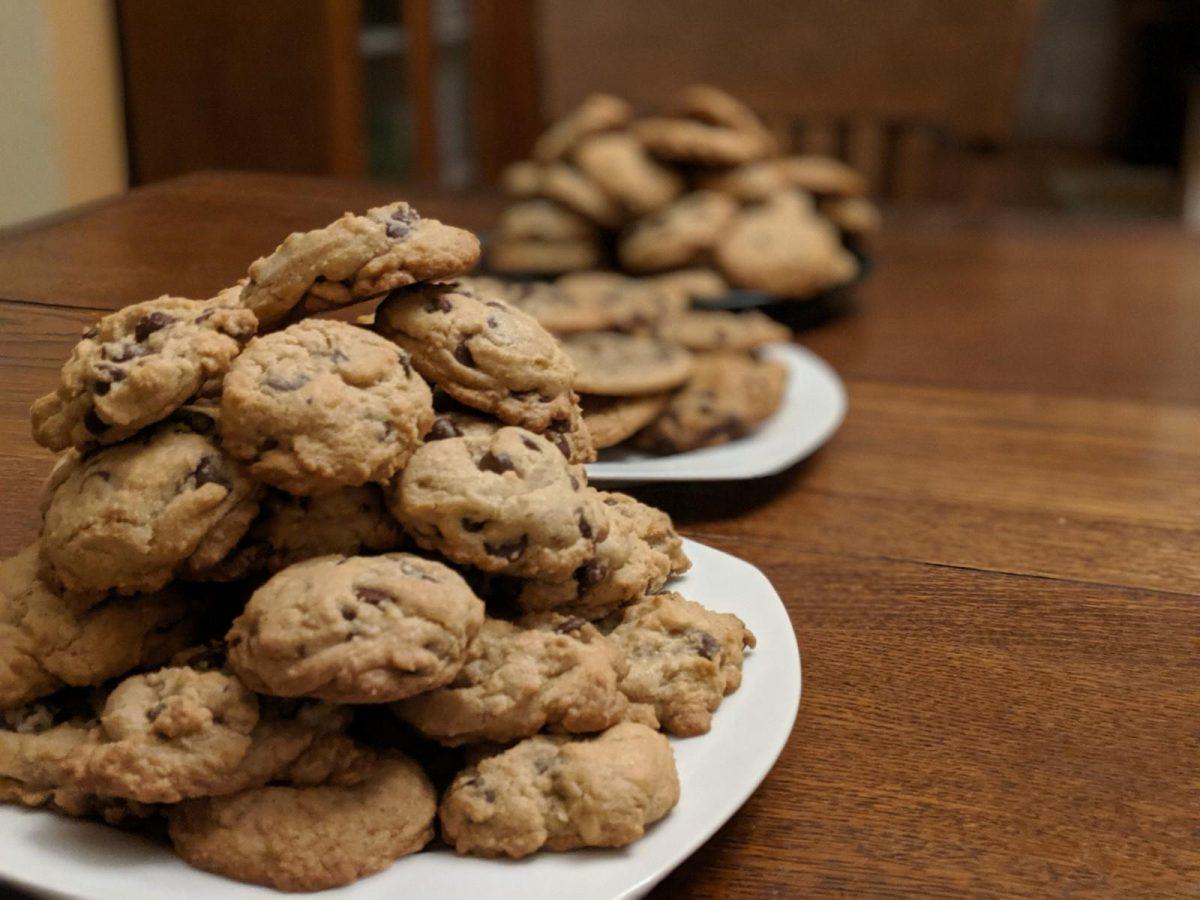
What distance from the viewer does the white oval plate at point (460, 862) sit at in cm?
60

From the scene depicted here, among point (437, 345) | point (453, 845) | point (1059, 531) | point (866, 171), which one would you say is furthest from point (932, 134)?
point (453, 845)

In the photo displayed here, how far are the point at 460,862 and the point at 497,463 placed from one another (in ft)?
0.75

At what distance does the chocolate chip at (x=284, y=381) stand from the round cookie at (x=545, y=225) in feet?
3.74

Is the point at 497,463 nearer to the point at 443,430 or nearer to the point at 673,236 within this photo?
the point at 443,430

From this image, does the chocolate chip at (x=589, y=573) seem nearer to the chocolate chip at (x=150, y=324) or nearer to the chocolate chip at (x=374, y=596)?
the chocolate chip at (x=374, y=596)

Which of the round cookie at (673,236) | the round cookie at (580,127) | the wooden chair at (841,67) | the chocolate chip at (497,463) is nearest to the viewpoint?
the chocolate chip at (497,463)

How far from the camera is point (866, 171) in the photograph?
2.71 meters

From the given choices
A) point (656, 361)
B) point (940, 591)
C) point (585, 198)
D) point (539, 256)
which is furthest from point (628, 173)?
point (940, 591)

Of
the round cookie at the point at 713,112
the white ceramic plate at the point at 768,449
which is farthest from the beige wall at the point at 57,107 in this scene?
the round cookie at the point at 713,112

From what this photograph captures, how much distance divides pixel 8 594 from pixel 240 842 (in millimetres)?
220

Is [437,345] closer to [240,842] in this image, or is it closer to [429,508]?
[429,508]

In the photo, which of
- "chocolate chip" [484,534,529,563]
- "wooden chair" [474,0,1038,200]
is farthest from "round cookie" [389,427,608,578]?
"wooden chair" [474,0,1038,200]

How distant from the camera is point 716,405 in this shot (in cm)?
128

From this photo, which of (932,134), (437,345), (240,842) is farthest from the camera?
(932,134)
